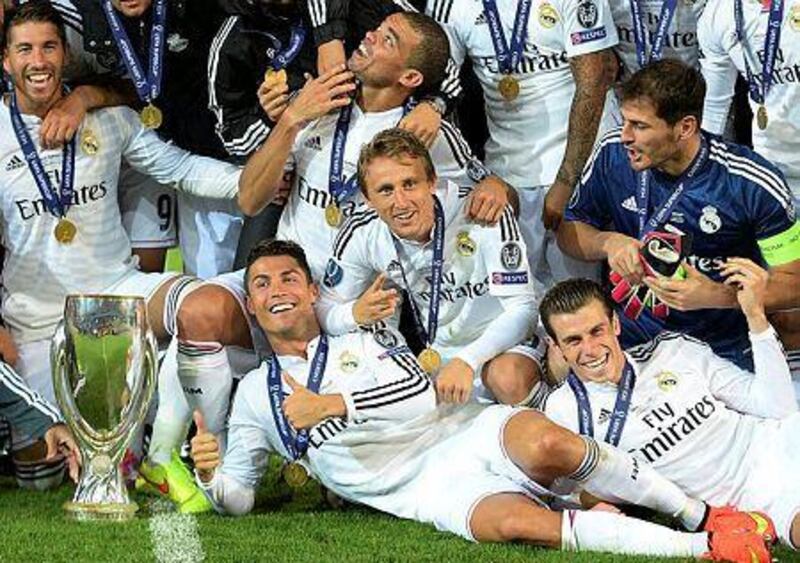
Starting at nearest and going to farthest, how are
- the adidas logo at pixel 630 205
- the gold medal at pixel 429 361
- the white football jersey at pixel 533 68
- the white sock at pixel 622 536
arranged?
the white sock at pixel 622 536 < the gold medal at pixel 429 361 < the adidas logo at pixel 630 205 < the white football jersey at pixel 533 68

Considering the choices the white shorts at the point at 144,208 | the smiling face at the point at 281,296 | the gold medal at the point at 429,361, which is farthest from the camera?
the white shorts at the point at 144,208

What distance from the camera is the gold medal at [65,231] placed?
717 centimetres

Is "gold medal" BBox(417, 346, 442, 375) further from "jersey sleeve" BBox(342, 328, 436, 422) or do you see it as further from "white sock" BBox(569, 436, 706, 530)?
"white sock" BBox(569, 436, 706, 530)

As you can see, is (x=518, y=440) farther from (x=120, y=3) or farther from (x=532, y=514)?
(x=120, y=3)

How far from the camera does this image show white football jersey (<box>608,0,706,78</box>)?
7289 mm

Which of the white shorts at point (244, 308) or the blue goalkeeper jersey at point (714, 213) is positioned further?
Answer: the white shorts at point (244, 308)

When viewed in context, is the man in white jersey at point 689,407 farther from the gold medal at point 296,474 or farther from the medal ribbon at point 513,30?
the medal ribbon at point 513,30

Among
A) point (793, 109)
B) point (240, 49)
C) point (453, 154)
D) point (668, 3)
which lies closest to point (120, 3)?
point (240, 49)

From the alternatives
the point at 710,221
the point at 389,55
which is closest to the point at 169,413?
the point at 389,55

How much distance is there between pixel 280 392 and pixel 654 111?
1.47 m

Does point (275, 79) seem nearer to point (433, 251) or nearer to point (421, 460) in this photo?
point (433, 251)

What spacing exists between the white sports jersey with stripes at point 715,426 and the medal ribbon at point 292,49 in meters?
1.73

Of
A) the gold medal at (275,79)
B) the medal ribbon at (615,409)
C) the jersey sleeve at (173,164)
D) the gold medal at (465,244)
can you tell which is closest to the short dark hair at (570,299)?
the medal ribbon at (615,409)

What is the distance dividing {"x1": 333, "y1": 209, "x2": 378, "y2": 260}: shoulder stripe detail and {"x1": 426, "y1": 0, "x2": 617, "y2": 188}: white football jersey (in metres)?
0.80
